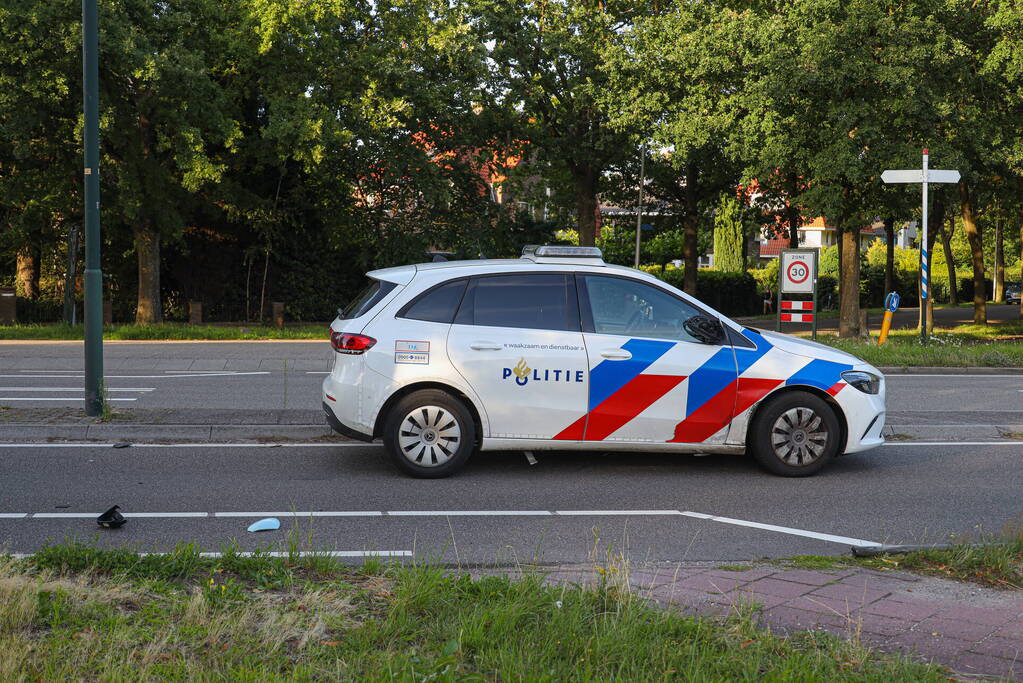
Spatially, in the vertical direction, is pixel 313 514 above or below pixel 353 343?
below

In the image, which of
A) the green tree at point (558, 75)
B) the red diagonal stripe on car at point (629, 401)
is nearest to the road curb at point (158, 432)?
the red diagonal stripe on car at point (629, 401)

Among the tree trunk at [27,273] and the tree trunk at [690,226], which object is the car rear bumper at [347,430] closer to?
the tree trunk at [27,273]

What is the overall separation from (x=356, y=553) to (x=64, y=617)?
1.90 metres

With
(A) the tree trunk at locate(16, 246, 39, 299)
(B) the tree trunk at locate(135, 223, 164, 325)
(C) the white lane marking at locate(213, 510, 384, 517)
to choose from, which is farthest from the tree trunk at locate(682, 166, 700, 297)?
(C) the white lane marking at locate(213, 510, 384, 517)

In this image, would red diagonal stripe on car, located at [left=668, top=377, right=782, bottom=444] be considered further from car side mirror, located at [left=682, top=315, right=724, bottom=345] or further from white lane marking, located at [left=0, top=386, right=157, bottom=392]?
white lane marking, located at [left=0, top=386, right=157, bottom=392]

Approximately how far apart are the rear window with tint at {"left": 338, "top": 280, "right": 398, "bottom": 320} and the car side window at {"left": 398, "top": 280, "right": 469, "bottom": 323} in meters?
0.27

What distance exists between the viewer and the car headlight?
843cm

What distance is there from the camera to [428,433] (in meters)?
8.08

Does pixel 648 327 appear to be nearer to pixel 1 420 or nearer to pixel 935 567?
pixel 935 567

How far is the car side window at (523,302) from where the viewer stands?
827cm

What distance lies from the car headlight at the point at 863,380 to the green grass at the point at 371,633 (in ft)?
14.2

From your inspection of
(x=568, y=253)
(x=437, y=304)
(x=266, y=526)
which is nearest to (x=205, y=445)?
(x=437, y=304)

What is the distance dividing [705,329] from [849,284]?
2058cm

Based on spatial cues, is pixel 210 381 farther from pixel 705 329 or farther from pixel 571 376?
pixel 705 329
